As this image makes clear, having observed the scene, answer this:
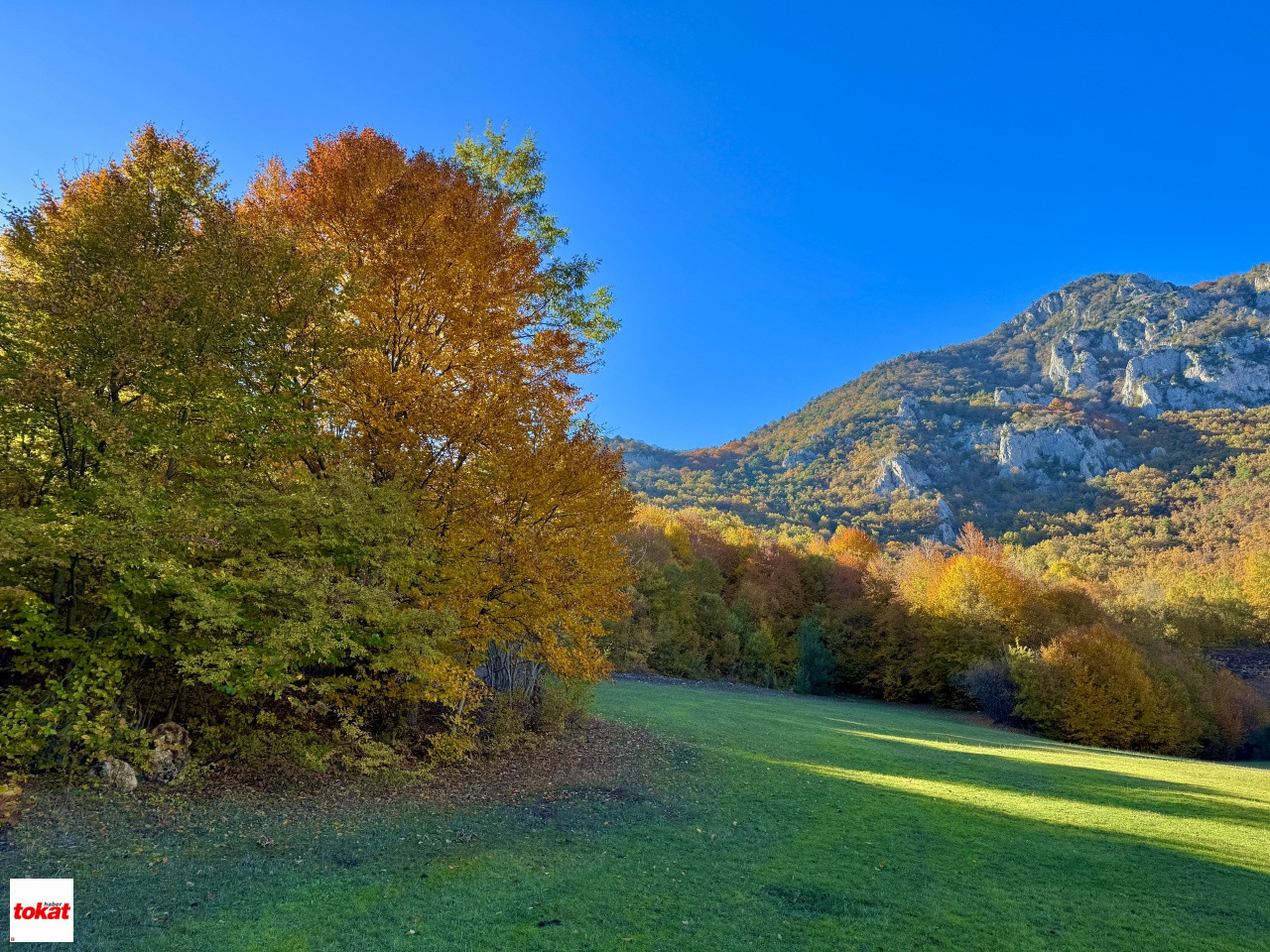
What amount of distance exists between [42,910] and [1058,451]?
137829 millimetres

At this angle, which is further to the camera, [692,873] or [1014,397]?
[1014,397]

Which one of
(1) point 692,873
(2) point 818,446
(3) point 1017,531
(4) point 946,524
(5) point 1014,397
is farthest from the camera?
(5) point 1014,397

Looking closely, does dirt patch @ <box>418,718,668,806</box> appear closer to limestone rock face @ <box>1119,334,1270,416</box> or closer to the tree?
the tree

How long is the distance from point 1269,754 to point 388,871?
54613 millimetres

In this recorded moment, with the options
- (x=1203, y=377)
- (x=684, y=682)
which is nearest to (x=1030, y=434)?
(x=1203, y=377)

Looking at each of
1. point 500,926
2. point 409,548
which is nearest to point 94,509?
point 409,548

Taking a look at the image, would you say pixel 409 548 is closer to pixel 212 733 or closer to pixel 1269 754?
pixel 212 733

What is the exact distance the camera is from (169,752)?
945cm

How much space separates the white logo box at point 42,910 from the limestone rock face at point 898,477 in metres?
117

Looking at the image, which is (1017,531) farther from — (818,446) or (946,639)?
Answer: (946,639)

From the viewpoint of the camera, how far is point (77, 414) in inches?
321

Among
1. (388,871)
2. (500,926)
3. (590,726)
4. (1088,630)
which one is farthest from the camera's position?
(1088,630)

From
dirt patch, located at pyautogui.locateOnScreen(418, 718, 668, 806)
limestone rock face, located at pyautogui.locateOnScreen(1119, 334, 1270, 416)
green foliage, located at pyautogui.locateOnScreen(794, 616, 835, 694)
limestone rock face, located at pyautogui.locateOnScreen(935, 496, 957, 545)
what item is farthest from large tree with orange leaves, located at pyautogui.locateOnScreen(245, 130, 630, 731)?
limestone rock face, located at pyautogui.locateOnScreen(1119, 334, 1270, 416)

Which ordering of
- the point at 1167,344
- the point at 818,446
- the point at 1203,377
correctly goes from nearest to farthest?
1. the point at 1203,377
2. the point at 818,446
3. the point at 1167,344
